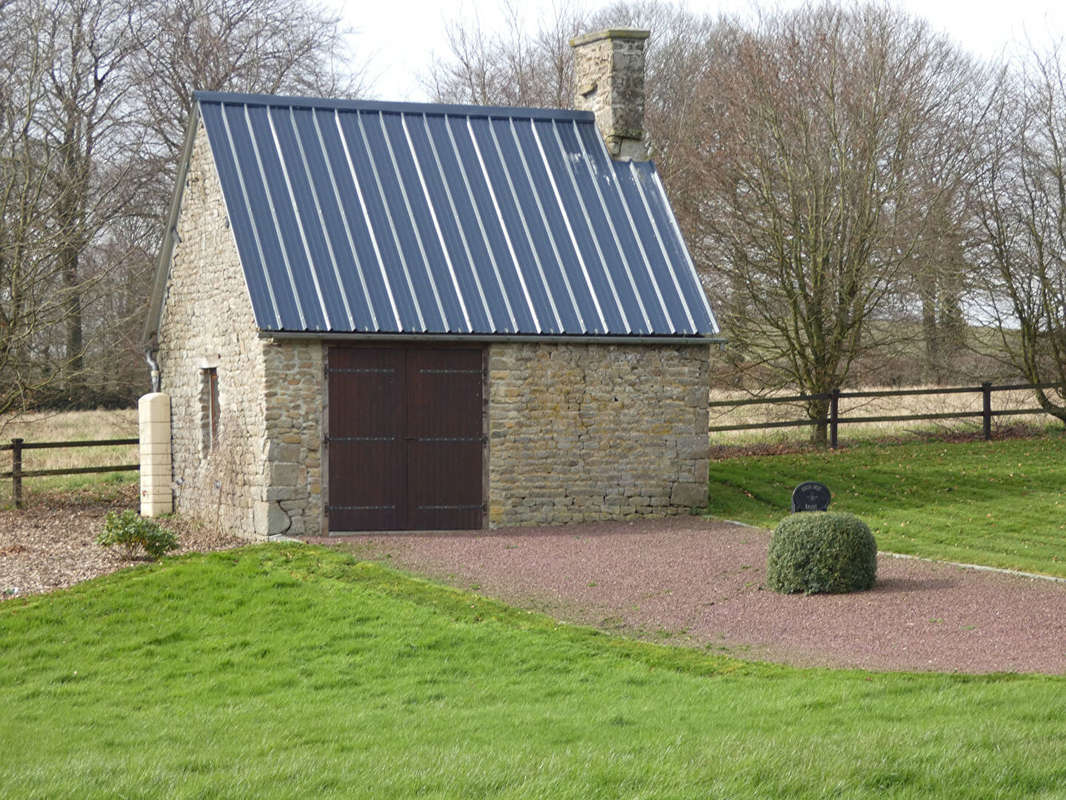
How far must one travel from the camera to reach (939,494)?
19.1 meters

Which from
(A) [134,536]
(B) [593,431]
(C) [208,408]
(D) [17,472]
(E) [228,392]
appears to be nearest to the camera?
(A) [134,536]

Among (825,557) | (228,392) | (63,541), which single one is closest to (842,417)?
(228,392)

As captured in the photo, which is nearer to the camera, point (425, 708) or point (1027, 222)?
point (425, 708)

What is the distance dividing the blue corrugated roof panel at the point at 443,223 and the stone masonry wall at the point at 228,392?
0.53 meters

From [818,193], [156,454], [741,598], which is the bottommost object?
[741,598]

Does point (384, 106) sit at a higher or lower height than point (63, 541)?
higher

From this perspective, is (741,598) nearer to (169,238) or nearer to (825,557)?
(825,557)

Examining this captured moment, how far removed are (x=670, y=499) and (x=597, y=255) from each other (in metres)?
3.37

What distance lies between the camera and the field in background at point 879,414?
85.3 ft

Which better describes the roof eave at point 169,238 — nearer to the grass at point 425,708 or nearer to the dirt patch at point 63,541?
the dirt patch at point 63,541

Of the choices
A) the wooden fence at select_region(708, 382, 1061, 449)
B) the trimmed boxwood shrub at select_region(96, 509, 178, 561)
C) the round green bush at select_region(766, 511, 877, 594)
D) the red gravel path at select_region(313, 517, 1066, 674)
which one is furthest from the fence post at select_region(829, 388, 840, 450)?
the trimmed boxwood shrub at select_region(96, 509, 178, 561)

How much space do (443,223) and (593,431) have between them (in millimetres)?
3411

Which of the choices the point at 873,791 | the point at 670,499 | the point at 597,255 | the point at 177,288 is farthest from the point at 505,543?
the point at 873,791

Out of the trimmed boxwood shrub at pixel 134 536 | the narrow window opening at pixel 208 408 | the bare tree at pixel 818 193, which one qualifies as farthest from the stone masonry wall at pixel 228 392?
the bare tree at pixel 818 193
